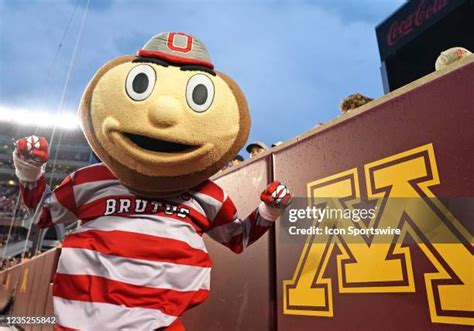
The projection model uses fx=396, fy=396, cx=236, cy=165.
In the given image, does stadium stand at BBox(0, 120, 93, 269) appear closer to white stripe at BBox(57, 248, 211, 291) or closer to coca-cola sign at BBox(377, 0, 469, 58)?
coca-cola sign at BBox(377, 0, 469, 58)

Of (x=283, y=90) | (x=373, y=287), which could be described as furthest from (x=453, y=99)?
(x=283, y=90)

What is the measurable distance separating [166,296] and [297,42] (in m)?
105

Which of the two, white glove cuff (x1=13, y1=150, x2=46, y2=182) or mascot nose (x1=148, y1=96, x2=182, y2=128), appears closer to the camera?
mascot nose (x1=148, y1=96, x2=182, y2=128)

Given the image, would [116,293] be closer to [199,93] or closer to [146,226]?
[146,226]

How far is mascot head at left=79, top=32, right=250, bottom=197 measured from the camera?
119 centimetres

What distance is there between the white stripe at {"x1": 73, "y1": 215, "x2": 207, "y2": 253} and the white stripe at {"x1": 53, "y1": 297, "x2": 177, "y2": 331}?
0.75 ft

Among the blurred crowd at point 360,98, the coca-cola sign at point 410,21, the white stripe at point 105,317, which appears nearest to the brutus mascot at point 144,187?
the white stripe at point 105,317

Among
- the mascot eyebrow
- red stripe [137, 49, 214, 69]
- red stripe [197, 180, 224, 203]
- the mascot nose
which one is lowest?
red stripe [197, 180, 224, 203]

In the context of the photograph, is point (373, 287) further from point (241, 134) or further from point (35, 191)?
point (35, 191)

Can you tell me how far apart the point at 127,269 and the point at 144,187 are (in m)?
0.26

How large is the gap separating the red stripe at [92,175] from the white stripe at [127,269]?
25 centimetres

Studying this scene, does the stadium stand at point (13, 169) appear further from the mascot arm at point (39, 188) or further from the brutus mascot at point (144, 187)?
the brutus mascot at point (144, 187)

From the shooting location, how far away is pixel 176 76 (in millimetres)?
1244

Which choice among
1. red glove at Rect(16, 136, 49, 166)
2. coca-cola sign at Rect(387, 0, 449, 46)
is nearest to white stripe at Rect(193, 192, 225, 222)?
red glove at Rect(16, 136, 49, 166)
